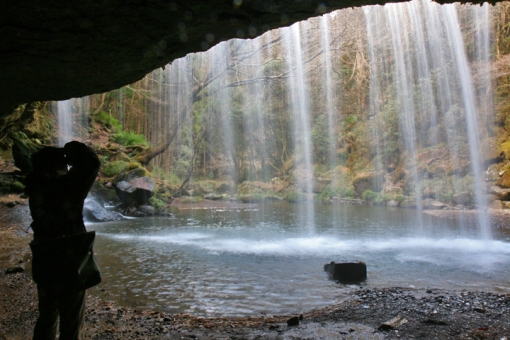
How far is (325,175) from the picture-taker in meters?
30.4

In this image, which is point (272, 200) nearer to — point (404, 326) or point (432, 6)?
point (432, 6)

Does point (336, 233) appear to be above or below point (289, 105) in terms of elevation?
below

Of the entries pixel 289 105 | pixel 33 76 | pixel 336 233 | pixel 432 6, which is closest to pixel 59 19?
pixel 33 76

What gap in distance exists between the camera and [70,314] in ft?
9.12

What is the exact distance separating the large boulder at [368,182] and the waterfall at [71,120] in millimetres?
18572

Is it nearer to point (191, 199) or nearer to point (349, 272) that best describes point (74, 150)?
point (349, 272)

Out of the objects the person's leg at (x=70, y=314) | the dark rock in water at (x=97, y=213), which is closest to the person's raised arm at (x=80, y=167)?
the person's leg at (x=70, y=314)

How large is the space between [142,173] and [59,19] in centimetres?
1604

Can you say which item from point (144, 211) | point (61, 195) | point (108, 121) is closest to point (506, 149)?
point (144, 211)

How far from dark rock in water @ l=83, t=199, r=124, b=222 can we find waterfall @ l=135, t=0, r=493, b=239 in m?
6.05

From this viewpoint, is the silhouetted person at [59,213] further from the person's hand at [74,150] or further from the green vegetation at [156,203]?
the green vegetation at [156,203]

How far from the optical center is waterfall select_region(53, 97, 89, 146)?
20.1 m

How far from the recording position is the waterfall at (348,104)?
2166 centimetres

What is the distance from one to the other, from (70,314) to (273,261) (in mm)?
5666
